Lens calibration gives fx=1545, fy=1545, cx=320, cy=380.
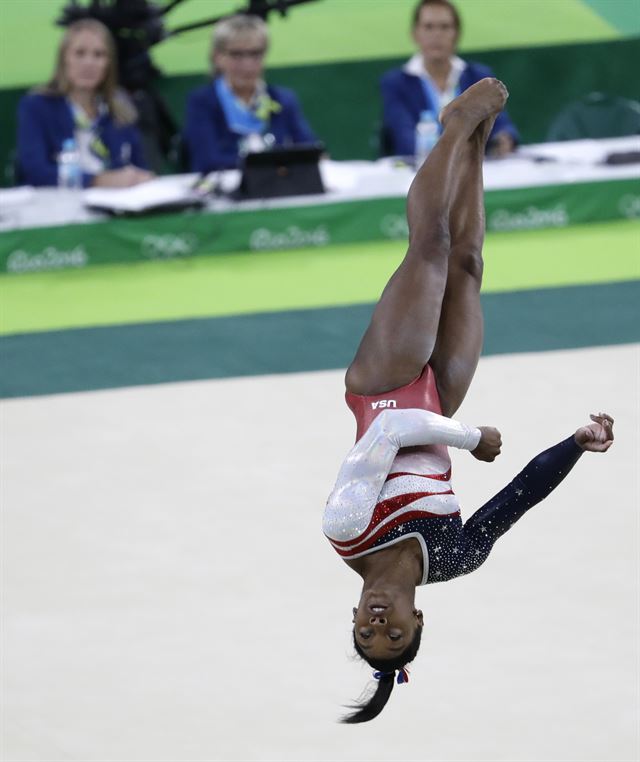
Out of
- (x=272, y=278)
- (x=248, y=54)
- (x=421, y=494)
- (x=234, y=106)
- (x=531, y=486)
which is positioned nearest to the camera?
(x=531, y=486)

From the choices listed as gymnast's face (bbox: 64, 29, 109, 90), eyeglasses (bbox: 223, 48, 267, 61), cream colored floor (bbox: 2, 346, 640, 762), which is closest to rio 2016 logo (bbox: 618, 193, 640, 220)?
cream colored floor (bbox: 2, 346, 640, 762)

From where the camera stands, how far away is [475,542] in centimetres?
408

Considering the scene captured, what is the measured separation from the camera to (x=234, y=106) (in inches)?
307

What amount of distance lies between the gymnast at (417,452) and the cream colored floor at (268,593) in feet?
1.42

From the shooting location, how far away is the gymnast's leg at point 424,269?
4.39 metres

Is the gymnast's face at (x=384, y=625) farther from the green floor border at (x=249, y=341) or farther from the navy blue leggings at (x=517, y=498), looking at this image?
the green floor border at (x=249, y=341)

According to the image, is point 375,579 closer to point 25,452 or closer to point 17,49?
point 25,452

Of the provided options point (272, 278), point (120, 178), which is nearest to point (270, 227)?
point (272, 278)

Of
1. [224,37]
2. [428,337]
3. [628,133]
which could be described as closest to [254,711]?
[428,337]

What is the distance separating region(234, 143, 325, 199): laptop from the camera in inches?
290

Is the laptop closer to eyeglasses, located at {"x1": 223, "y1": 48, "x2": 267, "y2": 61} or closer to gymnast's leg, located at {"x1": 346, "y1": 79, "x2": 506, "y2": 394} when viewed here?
eyeglasses, located at {"x1": 223, "y1": 48, "x2": 267, "y2": 61}

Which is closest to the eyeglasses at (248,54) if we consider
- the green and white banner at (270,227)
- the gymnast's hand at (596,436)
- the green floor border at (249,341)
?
the green and white banner at (270,227)

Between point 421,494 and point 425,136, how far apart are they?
4.08m

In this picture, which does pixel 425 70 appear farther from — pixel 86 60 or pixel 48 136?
pixel 48 136
